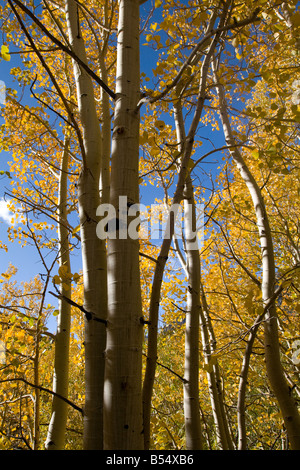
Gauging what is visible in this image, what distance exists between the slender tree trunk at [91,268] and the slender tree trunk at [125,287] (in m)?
0.30

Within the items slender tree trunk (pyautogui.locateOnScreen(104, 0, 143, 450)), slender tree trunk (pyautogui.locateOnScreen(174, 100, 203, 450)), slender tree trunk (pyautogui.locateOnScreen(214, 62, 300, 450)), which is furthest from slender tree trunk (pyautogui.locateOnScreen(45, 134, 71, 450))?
slender tree trunk (pyautogui.locateOnScreen(214, 62, 300, 450))

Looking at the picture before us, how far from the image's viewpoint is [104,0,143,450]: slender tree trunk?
43.4 inches

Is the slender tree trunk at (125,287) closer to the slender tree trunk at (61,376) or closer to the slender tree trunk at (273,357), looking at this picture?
the slender tree trunk at (273,357)

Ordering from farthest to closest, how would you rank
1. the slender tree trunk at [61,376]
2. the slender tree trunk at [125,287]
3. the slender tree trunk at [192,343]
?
the slender tree trunk at [61,376]
the slender tree trunk at [192,343]
the slender tree trunk at [125,287]

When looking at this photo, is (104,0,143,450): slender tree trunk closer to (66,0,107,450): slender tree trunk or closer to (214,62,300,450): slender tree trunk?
(66,0,107,450): slender tree trunk

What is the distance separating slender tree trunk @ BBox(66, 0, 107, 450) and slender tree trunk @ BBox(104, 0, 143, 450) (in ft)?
0.99

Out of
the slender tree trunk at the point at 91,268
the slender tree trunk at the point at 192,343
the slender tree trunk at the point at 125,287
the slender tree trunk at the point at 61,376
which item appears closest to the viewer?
the slender tree trunk at the point at 125,287

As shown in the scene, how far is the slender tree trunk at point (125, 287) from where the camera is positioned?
3.62ft

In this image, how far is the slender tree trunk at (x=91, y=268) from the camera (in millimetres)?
1454

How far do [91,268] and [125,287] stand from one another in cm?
55

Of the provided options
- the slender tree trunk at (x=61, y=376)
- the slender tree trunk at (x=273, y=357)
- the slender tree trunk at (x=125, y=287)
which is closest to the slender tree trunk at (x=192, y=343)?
the slender tree trunk at (x=125, y=287)

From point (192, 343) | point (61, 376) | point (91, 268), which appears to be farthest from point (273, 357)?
point (61, 376)

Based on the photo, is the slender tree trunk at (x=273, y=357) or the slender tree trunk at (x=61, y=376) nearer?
the slender tree trunk at (x=273, y=357)

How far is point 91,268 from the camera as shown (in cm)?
173
